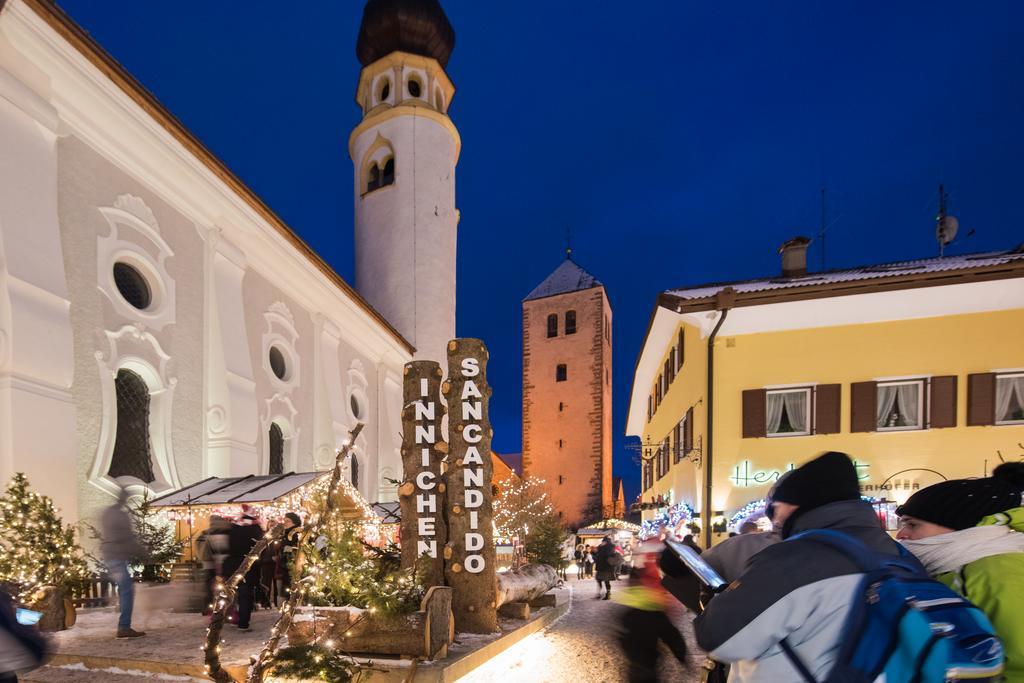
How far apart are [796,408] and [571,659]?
9638 millimetres

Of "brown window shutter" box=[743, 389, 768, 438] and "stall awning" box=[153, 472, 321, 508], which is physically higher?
"brown window shutter" box=[743, 389, 768, 438]

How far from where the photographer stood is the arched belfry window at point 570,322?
42469 mm

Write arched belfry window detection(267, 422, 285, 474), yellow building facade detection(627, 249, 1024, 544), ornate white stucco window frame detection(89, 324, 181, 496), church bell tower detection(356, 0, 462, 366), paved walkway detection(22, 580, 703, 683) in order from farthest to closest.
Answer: church bell tower detection(356, 0, 462, 366) < arched belfry window detection(267, 422, 285, 474) < yellow building facade detection(627, 249, 1024, 544) < ornate white stucco window frame detection(89, 324, 181, 496) < paved walkway detection(22, 580, 703, 683)

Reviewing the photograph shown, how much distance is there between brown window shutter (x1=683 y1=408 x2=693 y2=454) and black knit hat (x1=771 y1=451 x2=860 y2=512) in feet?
45.2

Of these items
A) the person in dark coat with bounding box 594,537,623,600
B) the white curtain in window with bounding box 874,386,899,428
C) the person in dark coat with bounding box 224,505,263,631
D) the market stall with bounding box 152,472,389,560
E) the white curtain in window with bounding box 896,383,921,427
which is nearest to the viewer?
the person in dark coat with bounding box 224,505,263,631

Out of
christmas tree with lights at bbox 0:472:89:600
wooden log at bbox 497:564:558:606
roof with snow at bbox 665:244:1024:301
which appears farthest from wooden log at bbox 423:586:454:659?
roof with snow at bbox 665:244:1024:301

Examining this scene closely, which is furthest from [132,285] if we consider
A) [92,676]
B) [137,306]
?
[92,676]

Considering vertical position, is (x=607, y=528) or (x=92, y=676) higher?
(x=92, y=676)

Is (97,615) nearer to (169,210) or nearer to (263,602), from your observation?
(263,602)

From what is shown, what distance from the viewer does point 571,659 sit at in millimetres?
6895

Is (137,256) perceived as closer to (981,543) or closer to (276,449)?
(276,449)

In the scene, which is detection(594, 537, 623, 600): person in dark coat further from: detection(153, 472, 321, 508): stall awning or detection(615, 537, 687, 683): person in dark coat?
detection(153, 472, 321, 508): stall awning

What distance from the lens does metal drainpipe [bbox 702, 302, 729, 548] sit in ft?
45.4

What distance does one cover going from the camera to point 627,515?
60094mm
